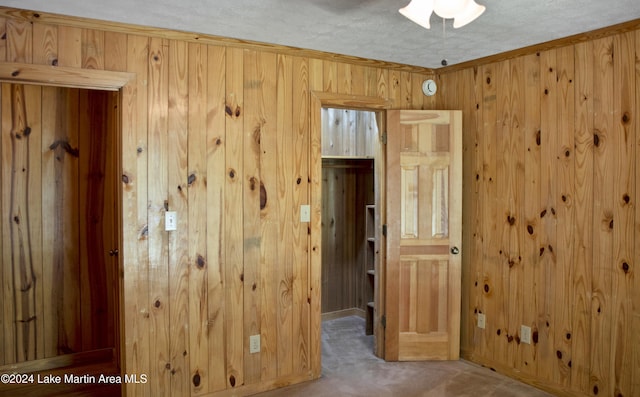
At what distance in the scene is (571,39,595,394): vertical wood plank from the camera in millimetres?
2986

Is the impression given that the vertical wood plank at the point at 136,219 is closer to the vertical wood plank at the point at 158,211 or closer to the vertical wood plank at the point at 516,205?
the vertical wood plank at the point at 158,211

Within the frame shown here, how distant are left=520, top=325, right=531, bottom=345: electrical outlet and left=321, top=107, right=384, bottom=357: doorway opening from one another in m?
1.54

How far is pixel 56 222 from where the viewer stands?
3641 millimetres

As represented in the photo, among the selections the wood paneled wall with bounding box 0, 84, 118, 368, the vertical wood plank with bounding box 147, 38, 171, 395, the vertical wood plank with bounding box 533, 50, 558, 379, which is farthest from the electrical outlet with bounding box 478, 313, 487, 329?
the wood paneled wall with bounding box 0, 84, 118, 368

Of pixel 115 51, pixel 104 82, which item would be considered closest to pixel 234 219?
pixel 104 82

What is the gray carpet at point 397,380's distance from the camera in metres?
3.20

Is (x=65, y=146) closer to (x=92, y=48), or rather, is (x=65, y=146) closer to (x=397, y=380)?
(x=92, y=48)

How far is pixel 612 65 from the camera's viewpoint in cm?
287

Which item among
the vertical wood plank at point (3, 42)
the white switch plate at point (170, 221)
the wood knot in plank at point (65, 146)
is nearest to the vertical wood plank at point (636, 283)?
the white switch plate at point (170, 221)

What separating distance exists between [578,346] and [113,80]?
3366 mm

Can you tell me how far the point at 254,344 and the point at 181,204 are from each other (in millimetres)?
1092

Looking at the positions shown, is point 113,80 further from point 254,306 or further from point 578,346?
point 578,346

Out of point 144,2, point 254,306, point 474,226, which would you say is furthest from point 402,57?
point 254,306

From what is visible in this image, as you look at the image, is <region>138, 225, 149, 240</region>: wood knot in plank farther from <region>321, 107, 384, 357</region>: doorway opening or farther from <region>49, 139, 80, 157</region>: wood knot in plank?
<region>321, 107, 384, 357</region>: doorway opening
